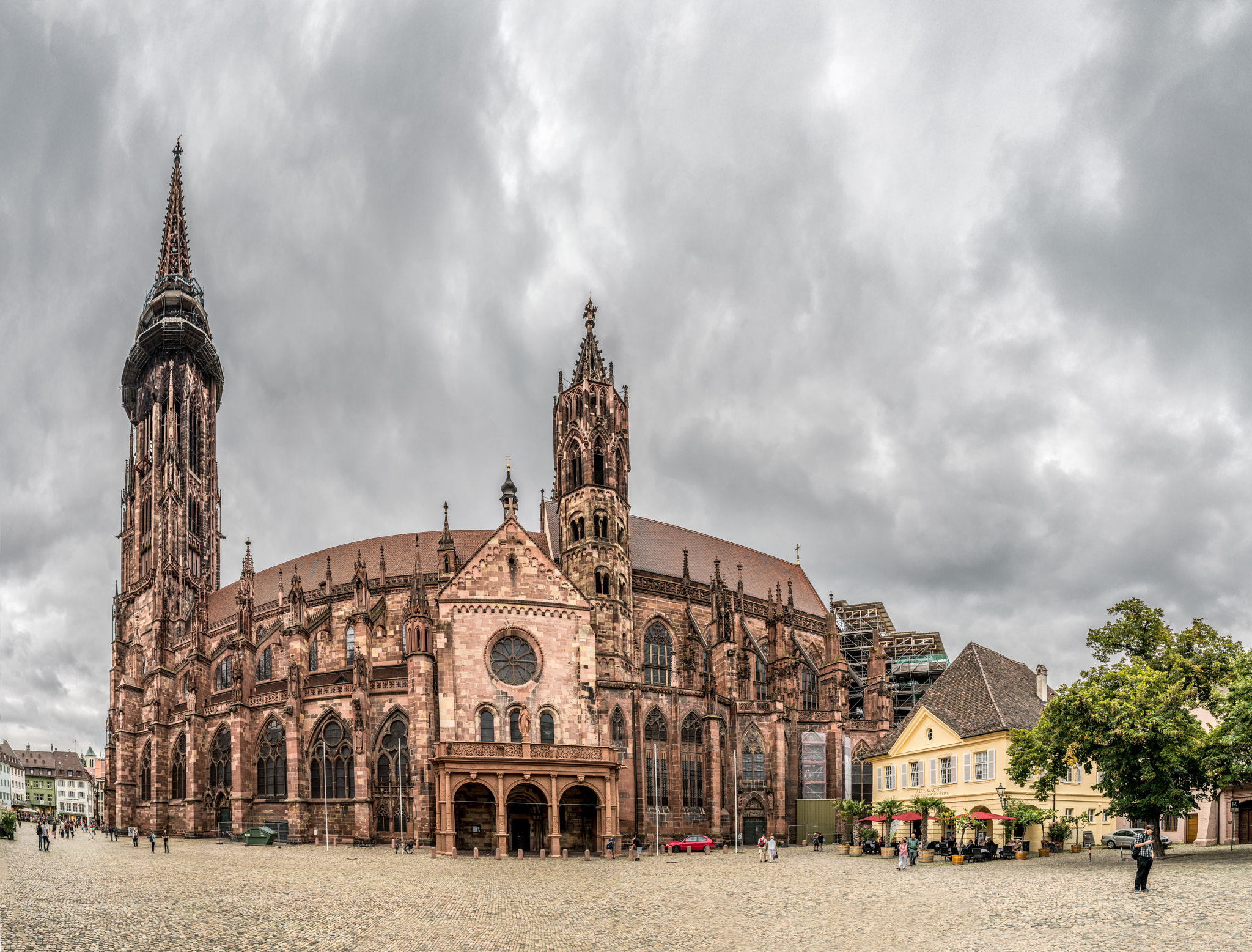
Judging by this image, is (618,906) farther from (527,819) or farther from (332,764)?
(332,764)

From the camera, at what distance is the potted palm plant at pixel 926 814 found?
43025 mm

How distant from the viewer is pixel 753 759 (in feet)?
203

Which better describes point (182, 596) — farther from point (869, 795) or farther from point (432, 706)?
point (869, 795)

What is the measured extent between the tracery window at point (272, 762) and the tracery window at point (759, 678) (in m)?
29.1

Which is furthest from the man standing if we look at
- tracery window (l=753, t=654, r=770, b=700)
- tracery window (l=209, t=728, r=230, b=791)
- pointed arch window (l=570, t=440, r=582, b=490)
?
tracery window (l=209, t=728, r=230, b=791)

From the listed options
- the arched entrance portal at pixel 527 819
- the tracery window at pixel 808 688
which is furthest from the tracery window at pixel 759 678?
Answer: the arched entrance portal at pixel 527 819

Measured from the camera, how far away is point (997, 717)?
155 ft

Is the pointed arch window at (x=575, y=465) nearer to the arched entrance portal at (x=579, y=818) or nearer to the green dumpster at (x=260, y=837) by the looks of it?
the arched entrance portal at (x=579, y=818)

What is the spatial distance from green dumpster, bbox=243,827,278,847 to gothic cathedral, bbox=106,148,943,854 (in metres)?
1.11

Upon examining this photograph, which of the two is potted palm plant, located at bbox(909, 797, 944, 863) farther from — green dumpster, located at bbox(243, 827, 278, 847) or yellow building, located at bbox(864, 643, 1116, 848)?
green dumpster, located at bbox(243, 827, 278, 847)

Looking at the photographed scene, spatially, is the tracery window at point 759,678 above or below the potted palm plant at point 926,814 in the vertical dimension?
above

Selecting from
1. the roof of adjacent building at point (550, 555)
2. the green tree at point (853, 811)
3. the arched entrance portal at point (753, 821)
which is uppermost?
the roof of adjacent building at point (550, 555)

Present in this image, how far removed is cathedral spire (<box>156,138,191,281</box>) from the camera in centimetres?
9925

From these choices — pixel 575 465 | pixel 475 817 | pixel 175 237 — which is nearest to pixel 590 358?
pixel 575 465
